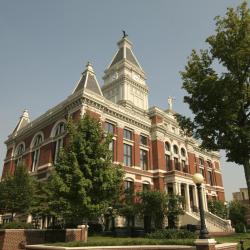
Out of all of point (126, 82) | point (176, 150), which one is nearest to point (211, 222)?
point (176, 150)

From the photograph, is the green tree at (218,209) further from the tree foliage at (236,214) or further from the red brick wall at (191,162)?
the red brick wall at (191,162)

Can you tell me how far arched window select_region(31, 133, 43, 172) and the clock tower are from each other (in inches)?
578

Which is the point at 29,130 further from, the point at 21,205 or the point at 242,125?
the point at 242,125

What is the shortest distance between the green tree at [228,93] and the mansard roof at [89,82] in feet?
55.6

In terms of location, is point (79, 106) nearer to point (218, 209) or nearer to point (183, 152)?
point (183, 152)

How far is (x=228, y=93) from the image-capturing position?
18906mm

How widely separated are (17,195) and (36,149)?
12.5 meters

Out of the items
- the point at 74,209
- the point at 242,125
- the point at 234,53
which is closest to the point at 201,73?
the point at 234,53

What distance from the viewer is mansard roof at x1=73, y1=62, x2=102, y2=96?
3484cm

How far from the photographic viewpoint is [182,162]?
44.3 meters

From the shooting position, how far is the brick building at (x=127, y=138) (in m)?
34.0

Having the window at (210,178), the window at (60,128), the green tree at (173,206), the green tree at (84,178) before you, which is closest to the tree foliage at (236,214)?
the window at (210,178)

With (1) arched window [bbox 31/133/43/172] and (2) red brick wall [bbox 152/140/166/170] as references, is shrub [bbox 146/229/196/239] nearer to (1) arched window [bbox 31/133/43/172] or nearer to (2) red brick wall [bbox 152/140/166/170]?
(2) red brick wall [bbox 152/140/166/170]

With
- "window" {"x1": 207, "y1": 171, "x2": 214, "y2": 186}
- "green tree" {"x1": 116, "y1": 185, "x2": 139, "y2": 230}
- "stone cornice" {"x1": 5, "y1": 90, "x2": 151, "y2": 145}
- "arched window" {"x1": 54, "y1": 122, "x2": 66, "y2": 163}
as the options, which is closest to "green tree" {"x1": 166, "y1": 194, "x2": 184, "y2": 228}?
"green tree" {"x1": 116, "y1": 185, "x2": 139, "y2": 230}
